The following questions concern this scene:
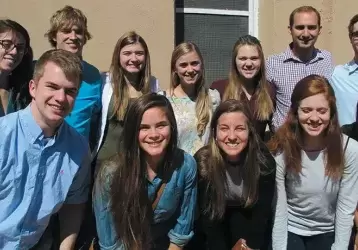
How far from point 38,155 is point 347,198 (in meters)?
2.11

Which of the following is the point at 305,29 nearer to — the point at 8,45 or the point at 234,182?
the point at 234,182

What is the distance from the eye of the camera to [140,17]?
18.0 ft

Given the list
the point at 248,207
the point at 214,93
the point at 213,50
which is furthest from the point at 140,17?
the point at 248,207

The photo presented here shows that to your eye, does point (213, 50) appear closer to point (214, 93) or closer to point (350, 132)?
point (214, 93)

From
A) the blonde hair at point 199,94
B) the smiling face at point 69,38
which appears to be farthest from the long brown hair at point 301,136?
the smiling face at point 69,38

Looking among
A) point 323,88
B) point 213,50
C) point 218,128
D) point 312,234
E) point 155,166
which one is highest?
point 213,50

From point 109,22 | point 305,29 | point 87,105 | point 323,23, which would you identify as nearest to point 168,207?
point 87,105

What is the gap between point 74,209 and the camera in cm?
333

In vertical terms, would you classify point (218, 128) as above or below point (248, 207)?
above

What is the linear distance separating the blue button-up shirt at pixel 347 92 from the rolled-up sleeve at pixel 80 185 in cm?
221

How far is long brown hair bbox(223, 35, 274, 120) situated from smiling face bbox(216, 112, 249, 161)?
685mm

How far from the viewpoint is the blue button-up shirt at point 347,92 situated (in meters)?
4.38

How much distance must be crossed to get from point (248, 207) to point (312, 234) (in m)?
0.55

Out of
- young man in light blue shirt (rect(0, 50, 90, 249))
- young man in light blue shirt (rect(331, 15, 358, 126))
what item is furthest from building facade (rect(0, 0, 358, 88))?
young man in light blue shirt (rect(0, 50, 90, 249))
